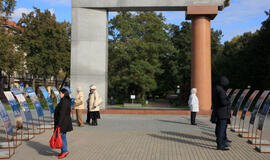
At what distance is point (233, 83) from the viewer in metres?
40.6

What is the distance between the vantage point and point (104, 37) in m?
18.1

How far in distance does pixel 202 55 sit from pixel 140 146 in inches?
404

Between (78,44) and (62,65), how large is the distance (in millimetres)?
22851

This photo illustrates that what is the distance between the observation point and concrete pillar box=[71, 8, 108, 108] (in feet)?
58.8

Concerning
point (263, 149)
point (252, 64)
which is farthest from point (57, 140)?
point (252, 64)

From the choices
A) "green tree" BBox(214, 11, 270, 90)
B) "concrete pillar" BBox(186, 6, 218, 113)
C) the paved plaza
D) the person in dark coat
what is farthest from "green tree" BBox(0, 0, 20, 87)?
"green tree" BBox(214, 11, 270, 90)

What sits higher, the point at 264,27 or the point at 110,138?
the point at 264,27

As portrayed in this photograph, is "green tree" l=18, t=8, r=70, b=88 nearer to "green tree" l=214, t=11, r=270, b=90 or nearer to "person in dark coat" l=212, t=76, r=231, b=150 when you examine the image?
"green tree" l=214, t=11, r=270, b=90

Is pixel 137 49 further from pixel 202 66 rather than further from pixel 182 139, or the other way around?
pixel 182 139

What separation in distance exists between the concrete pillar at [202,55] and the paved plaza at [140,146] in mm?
5952

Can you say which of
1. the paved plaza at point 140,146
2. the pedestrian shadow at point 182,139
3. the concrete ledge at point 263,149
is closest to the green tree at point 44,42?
the paved plaza at point 140,146

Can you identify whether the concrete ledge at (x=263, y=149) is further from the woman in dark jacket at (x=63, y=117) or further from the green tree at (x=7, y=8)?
the green tree at (x=7, y=8)

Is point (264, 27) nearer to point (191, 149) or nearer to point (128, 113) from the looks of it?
point (128, 113)

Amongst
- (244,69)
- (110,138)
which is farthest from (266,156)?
(244,69)
